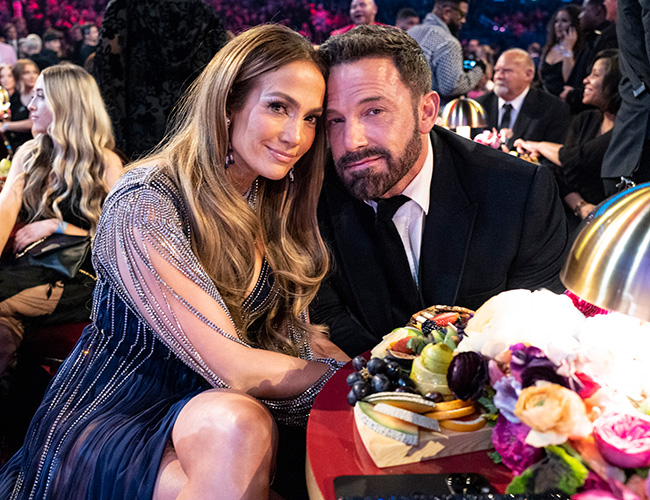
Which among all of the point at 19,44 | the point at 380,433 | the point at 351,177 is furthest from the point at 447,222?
the point at 19,44

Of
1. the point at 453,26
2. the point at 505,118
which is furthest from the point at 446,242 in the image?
the point at 453,26

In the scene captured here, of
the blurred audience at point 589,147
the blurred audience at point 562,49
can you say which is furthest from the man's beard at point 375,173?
the blurred audience at point 562,49

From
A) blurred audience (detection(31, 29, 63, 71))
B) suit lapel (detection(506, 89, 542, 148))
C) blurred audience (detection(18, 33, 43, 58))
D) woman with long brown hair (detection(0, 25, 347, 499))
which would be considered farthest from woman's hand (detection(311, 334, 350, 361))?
blurred audience (detection(18, 33, 43, 58))

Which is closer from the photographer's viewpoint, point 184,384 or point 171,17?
point 184,384

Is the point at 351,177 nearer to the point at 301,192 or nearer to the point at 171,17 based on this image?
the point at 301,192

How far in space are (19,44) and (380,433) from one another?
982 centimetres

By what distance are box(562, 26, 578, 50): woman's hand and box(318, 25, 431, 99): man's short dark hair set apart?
4.01 meters

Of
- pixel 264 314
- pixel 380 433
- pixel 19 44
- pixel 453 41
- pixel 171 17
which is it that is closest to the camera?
pixel 380 433

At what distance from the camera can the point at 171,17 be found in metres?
3.23

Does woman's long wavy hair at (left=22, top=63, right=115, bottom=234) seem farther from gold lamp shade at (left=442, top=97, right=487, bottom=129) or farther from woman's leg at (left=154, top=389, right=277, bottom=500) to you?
gold lamp shade at (left=442, top=97, right=487, bottom=129)

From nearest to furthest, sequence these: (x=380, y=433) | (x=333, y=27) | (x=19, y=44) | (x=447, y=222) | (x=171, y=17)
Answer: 1. (x=380, y=433)
2. (x=447, y=222)
3. (x=171, y=17)
4. (x=19, y=44)
5. (x=333, y=27)

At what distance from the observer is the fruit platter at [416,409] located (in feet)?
3.52

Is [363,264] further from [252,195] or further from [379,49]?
[379,49]

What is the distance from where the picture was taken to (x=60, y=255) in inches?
107
